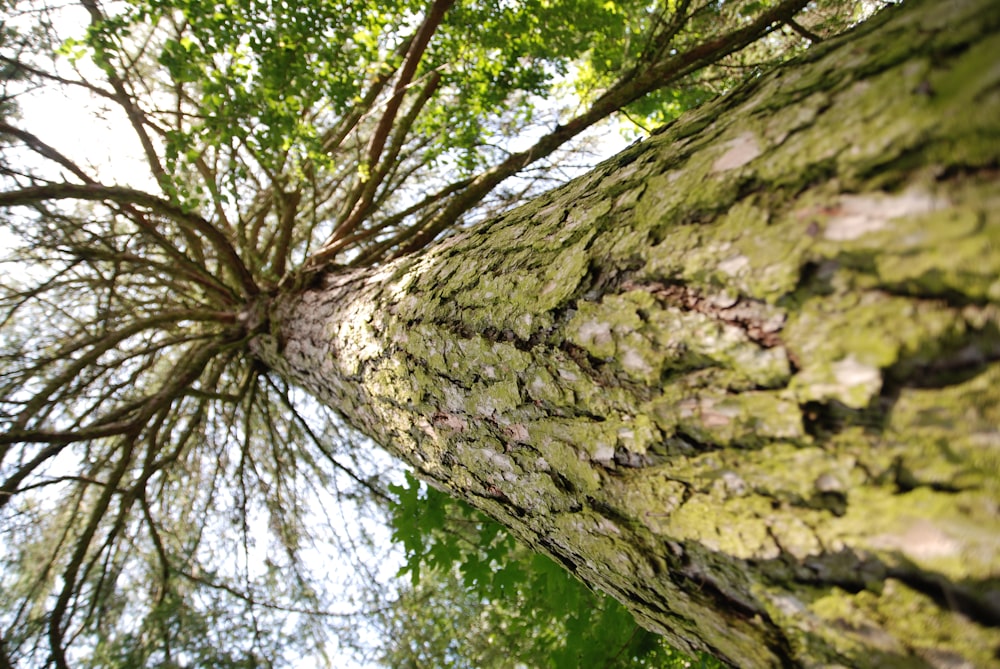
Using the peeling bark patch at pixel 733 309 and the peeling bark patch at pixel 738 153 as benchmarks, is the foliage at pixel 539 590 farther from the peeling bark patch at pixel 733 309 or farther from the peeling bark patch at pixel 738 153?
the peeling bark patch at pixel 738 153

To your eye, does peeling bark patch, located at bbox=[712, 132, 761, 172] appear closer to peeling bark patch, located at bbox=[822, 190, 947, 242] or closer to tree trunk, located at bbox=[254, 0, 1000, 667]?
tree trunk, located at bbox=[254, 0, 1000, 667]

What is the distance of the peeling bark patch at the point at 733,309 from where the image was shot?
0.64m

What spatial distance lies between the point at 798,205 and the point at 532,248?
0.57m

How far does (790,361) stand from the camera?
626mm

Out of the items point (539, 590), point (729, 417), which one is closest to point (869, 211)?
point (729, 417)

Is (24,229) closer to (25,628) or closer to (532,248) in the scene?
(25,628)

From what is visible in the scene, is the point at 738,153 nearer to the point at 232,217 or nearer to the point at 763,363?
the point at 763,363

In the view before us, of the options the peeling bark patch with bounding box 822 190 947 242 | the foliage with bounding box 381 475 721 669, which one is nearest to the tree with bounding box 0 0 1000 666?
the peeling bark patch with bounding box 822 190 947 242

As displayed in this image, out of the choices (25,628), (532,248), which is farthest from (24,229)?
(532,248)

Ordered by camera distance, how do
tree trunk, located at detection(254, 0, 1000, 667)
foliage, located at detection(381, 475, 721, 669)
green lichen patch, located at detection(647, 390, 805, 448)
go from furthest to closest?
foliage, located at detection(381, 475, 721, 669), green lichen patch, located at detection(647, 390, 805, 448), tree trunk, located at detection(254, 0, 1000, 667)

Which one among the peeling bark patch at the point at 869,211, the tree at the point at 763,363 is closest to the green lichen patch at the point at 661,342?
the tree at the point at 763,363

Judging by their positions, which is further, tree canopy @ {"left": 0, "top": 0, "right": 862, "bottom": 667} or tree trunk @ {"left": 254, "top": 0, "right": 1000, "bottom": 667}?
tree canopy @ {"left": 0, "top": 0, "right": 862, "bottom": 667}

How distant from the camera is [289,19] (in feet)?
8.74

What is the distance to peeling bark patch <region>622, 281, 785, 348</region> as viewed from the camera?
25.2 inches
